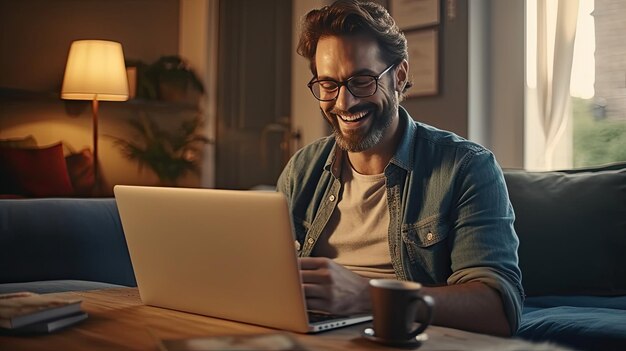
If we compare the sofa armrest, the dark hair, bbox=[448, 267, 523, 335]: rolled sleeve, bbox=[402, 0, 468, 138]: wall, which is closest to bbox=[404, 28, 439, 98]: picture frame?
bbox=[402, 0, 468, 138]: wall

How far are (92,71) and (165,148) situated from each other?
894mm

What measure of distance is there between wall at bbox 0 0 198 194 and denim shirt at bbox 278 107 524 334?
3.11m

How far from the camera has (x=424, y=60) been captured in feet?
→ 11.3

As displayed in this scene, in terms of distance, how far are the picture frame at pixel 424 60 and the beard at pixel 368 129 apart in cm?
181

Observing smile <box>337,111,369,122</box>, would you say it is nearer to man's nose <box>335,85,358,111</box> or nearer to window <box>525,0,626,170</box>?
man's nose <box>335,85,358,111</box>

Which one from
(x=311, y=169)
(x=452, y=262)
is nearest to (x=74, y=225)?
(x=311, y=169)

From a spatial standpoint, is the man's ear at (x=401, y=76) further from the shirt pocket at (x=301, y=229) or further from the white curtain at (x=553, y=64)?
the white curtain at (x=553, y=64)

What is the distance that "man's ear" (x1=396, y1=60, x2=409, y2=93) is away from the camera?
1.73m

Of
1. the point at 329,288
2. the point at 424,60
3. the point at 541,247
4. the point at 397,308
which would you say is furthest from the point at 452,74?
the point at 397,308

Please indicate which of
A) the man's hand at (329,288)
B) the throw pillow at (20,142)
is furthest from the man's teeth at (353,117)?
the throw pillow at (20,142)

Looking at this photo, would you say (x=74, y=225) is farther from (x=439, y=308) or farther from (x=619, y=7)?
(x=619, y=7)

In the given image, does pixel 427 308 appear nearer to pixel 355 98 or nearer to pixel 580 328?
pixel 355 98

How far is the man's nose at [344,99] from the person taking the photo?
158 cm

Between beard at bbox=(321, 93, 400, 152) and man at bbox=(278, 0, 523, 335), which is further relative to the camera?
beard at bbox=(321, 93, 400, 152)
